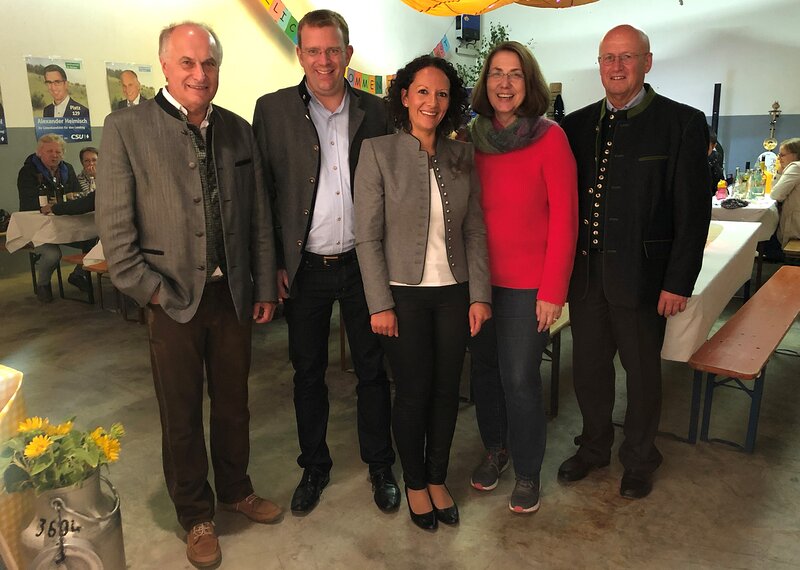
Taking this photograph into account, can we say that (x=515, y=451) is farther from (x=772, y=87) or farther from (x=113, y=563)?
(x=772, y=87)

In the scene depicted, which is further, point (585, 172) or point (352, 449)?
point (352, 449)

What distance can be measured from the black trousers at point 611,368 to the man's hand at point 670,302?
0.14 ft

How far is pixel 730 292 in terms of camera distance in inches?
136

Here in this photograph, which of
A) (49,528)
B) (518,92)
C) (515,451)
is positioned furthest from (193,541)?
(518,92)

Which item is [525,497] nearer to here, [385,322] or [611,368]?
[611,368]

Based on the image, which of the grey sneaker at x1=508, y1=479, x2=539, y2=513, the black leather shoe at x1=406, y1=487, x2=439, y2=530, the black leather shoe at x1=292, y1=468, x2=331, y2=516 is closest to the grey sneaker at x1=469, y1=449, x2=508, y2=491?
the grey sneaker at x1=508, y1=479, x2=539, y2=513

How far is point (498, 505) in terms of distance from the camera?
2.36m

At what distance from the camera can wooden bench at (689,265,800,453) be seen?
262cm

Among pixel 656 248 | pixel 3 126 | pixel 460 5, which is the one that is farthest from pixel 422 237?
pixel 3 126

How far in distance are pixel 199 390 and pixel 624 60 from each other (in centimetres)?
175

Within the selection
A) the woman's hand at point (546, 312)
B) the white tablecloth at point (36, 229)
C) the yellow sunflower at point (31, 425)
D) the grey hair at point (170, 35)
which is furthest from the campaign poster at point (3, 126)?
the woman's hand at point (546, 312)

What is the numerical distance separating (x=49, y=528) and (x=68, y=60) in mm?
5570

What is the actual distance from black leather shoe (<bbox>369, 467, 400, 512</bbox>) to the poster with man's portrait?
515 cm

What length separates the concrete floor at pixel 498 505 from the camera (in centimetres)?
209
